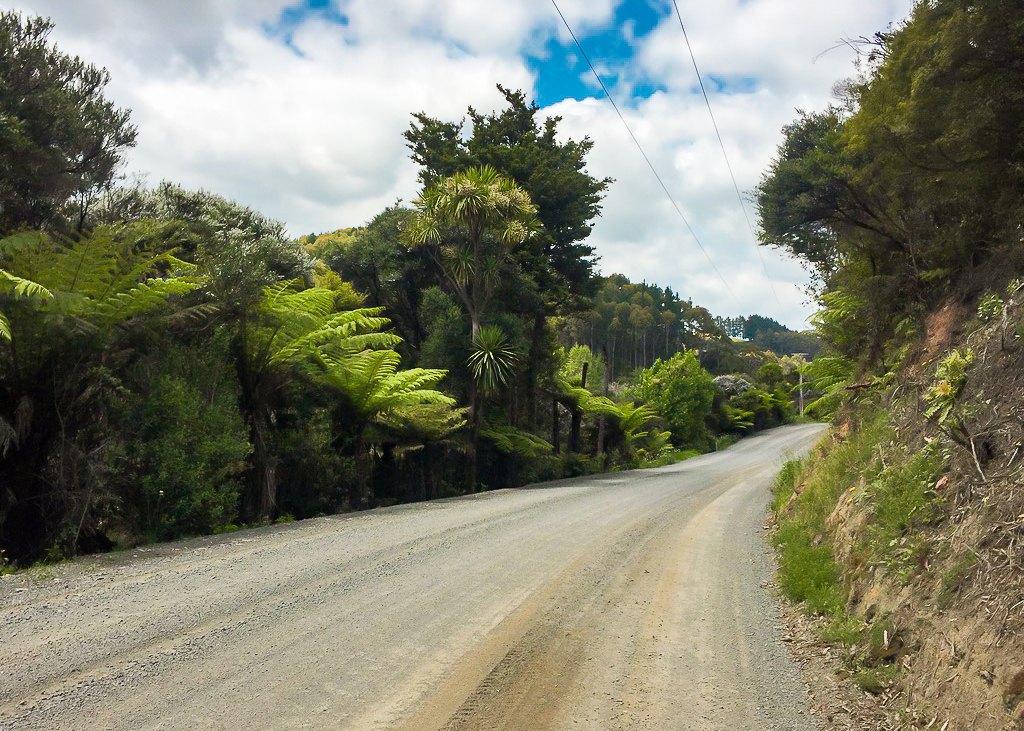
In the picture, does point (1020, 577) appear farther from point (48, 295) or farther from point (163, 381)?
point (163, 381)

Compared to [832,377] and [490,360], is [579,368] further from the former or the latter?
[832,377]

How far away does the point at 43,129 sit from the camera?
41.3ft

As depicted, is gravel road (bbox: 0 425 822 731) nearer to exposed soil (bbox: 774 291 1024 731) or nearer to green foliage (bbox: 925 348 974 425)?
exposed soil (bbox: 774 291 1024 731)

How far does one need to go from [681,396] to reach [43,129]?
38.5 meters

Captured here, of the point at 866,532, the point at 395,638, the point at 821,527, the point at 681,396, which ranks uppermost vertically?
the point at 681,396

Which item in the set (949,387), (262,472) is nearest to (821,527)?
(949,387)

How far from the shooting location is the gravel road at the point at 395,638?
4.21 meters

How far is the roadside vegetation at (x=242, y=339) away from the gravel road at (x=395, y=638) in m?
1.63

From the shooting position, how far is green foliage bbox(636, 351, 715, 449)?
4575 centimetres

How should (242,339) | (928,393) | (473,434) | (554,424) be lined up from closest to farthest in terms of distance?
(928,393)
(242,339)
(473,434)
(554,424)

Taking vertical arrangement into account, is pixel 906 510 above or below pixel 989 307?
below

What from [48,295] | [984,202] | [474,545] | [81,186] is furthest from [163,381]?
[984,202]

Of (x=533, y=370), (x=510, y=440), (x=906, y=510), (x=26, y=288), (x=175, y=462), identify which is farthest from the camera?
(x=533, y=370)

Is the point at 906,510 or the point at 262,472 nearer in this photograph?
the point at 906,510
